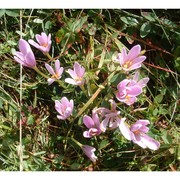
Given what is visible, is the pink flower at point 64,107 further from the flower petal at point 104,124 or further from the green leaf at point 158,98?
the green leaf at point 158,98

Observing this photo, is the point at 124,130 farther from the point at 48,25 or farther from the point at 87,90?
the point at 48,25

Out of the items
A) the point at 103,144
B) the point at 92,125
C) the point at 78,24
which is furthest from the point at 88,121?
the point at 78,24

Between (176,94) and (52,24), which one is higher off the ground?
(52,24)

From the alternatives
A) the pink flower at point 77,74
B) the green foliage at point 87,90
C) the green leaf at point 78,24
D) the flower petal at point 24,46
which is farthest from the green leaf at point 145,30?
the flower petal at point 24,46

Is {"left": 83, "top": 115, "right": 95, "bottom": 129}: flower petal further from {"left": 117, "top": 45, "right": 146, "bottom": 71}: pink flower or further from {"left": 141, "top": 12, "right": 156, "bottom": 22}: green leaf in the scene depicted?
{"left": 141, "top": 12, "right": 156, "bottom": 22}: green leaf

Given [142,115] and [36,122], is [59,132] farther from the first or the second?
[142,115]

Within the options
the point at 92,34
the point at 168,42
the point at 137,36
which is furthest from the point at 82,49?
the point at 168,42

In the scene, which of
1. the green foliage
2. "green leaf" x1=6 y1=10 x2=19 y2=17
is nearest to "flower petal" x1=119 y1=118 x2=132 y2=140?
the green foliage
